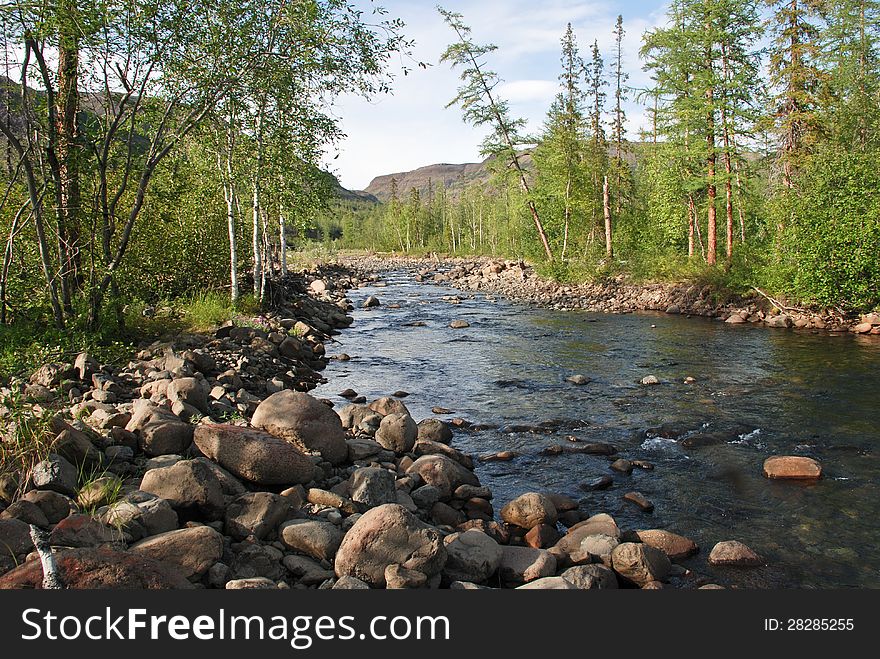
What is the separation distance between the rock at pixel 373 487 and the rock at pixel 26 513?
2902 millimetres

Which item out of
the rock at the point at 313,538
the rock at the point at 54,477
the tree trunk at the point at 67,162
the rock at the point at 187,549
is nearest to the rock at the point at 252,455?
the rock at the point at 313,538

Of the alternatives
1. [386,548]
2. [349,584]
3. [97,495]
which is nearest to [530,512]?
[386,548]

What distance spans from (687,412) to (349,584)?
28.2ft

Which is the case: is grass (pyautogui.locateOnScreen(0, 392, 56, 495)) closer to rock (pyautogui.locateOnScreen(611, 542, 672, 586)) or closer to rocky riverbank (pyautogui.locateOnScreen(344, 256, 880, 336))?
rock (pyautogui.locateOnScreen(611, 542, 672, 586))

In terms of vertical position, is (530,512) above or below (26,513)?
below

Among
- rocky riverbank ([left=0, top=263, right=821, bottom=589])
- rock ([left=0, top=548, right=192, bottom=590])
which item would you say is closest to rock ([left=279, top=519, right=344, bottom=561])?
rocky riverbank ([left=0, top=263, right=821, bottom=589])

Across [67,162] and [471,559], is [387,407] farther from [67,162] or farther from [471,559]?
[67,162]

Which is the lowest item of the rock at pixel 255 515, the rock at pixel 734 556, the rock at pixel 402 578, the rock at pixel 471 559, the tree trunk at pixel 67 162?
the rock at pixel 734 556

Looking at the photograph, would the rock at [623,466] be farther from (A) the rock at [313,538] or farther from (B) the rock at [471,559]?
(A) the rock at [313,538]

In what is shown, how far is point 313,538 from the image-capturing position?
552cm

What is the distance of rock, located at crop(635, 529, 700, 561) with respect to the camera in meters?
6.45

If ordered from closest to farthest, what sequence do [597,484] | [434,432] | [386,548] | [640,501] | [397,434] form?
[386,548], [640,501], [597,484], [397,434], [434,432]

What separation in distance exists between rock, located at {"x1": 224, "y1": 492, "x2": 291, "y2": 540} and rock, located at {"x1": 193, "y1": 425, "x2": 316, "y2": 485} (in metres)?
0.65

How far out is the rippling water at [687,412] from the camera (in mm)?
7094
